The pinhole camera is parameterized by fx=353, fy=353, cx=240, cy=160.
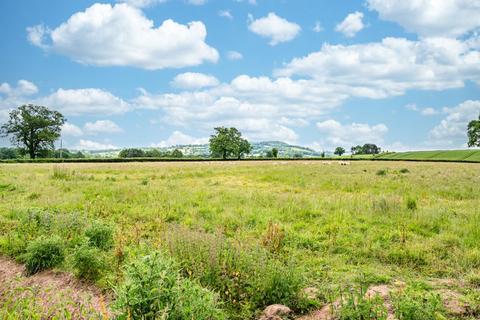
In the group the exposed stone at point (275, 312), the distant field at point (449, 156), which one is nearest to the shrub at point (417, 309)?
the exposed stone at point (275, 312)

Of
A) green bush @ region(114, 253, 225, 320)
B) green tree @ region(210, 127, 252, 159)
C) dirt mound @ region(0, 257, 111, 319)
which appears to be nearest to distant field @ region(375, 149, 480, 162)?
green tree @ region(210, 127, 252, 159)

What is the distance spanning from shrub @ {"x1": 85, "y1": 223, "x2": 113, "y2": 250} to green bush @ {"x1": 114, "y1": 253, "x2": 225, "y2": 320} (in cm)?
413

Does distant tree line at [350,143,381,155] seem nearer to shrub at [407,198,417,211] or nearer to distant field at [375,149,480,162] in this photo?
distant field at [375,149,480,162]

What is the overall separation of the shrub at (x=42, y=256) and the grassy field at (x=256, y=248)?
40mm

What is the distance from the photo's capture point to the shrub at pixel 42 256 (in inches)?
290

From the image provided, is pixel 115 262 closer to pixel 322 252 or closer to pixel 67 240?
pixel 67 240

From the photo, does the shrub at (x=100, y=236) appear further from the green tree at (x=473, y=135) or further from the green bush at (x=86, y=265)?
the green tree at (x=473, y=135)

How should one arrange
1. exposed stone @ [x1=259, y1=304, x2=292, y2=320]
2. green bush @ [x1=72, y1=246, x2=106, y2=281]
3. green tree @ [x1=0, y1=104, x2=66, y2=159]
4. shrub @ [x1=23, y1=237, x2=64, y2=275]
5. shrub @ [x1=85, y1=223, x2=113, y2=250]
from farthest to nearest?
1. green tree @ [x1=0, y1=104, x2=66, y2=159]
2. shrub @ [x1=85, y1=223, x2=113, y2=250]
3. shrub @ [x1=23, y1=237, x2=64, y2=275]
4. green bush @ [x1=72, y1=246, x2=106, y2=281]
5. exposed stone @ [x1=259, y1=304, x2=292, y2=320]

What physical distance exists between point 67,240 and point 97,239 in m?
0.80

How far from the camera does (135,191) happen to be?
16.1 metres

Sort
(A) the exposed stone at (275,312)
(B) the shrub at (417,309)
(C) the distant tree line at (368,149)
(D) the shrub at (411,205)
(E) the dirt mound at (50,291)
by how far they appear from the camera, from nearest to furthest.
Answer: (B) the shrub at (417,309) → (A) the exposed stone at (275,312) → (E) the dirt mound at (50,291) → (D) the shrub at (411,205) → (C) the distant tree line at (368,149)

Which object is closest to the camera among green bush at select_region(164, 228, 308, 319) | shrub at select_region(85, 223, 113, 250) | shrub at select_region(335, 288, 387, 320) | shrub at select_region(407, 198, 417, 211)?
shrub at select_region(335, 288, 387, 320)

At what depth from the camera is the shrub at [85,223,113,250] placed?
8.33 m

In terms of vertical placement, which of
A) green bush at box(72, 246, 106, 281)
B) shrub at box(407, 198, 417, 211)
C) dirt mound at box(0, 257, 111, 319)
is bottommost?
dirt mound at box(0, 257, 111, 319)
